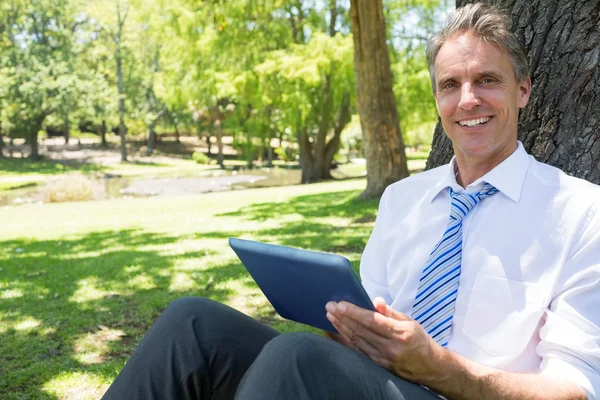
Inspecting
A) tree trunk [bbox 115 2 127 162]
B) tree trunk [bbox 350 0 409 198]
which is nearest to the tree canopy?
tree trunk [bbox 350 0 409 198]

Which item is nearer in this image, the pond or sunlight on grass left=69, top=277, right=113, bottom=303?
sunlight on grass left=69, top=277, right=113, bottom=303

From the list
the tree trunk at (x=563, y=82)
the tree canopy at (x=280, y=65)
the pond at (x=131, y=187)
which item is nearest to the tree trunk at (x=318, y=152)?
the tree canopy at (x=280, y=65)

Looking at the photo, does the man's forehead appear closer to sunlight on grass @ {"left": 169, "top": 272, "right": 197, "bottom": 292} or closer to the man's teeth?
the man's teeth

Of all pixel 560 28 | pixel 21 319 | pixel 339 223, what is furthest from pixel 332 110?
pixel 560 28

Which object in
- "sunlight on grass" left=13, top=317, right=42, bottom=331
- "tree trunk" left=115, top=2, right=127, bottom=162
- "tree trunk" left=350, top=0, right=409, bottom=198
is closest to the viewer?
"sunlight on grass" left=13, top=317, right=42, bottom=331

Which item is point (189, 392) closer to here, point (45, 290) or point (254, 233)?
point (45, 290)

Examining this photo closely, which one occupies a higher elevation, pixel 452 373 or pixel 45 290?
pixel 452 373

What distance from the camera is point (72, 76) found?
37.3 m

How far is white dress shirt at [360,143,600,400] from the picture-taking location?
67.3 inches

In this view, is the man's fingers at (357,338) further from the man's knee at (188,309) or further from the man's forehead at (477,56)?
the man's forehead at (477,56)

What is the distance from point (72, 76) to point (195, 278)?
34.6m

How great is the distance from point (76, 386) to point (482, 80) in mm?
2688

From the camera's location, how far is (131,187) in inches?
953

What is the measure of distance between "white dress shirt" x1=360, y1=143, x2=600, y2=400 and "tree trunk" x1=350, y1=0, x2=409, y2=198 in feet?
27.1
